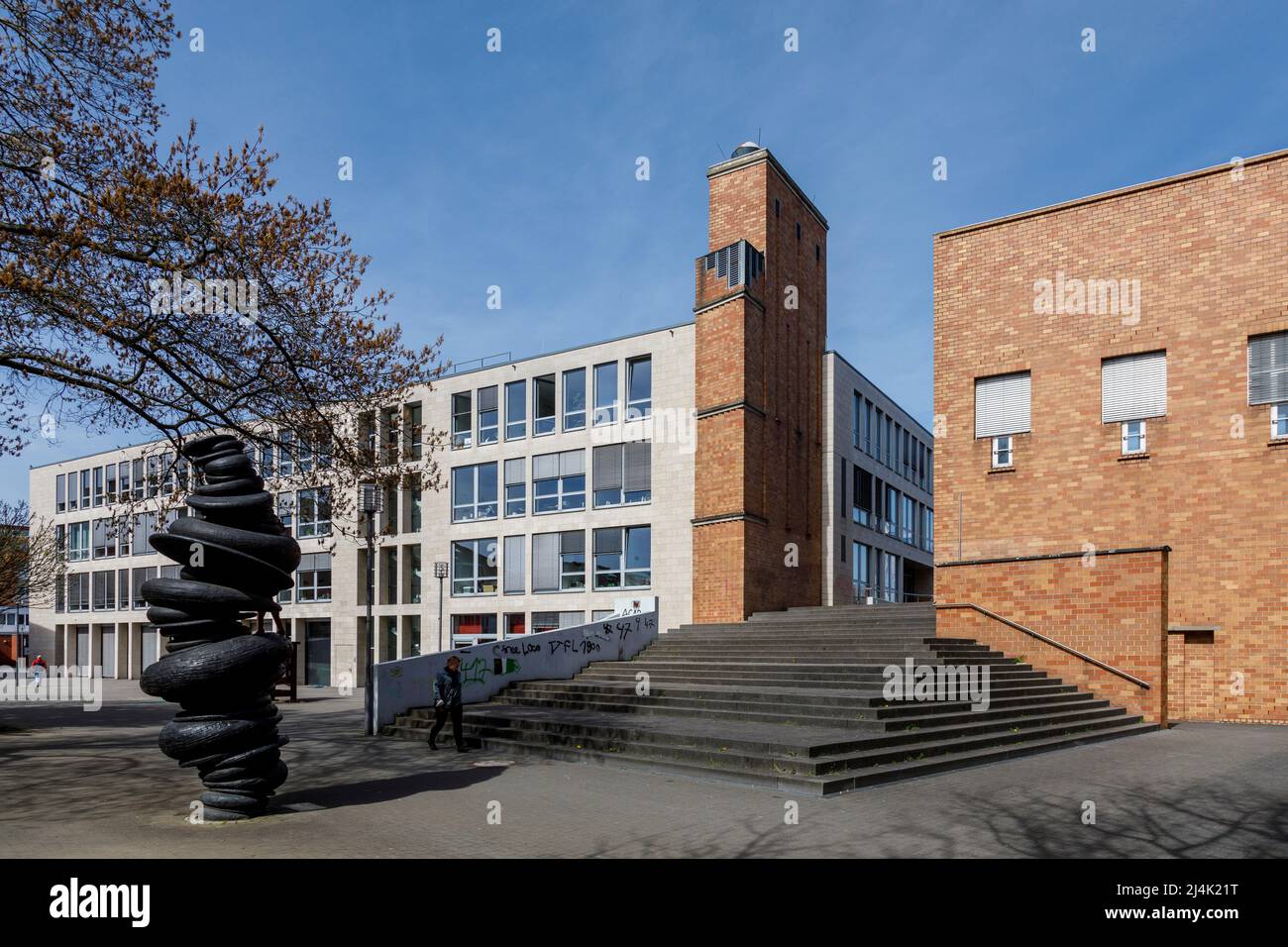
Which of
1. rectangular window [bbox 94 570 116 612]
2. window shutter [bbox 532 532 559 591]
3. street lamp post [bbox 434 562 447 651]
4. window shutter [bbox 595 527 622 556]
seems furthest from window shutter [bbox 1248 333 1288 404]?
rectangular window [bbox 94 570 116 612]

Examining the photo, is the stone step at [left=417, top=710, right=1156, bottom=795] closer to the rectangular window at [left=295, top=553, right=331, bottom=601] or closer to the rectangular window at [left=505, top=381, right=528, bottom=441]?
the rectangular window at [left=505, top=381, right=528, bottom=441]

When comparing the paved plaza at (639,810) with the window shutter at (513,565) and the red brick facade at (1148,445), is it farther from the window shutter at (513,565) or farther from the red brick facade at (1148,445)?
the window shutter at (513,565)

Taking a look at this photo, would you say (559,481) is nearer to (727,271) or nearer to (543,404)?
(543,404)

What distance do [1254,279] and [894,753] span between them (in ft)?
42.7

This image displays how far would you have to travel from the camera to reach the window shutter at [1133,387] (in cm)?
1872

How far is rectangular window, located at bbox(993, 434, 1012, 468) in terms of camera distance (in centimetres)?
2039

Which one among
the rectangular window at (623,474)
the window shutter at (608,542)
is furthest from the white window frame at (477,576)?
the rectangular window at (623,474)

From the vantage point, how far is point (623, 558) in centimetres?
2877

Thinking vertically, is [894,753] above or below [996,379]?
below

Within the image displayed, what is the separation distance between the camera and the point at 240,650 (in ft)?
28.6

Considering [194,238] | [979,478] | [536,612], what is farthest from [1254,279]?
[536,612]

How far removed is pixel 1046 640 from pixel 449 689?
454 inches

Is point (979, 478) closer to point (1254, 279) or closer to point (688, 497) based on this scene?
point (1254, 279)

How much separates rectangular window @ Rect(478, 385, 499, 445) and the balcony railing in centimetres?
997
